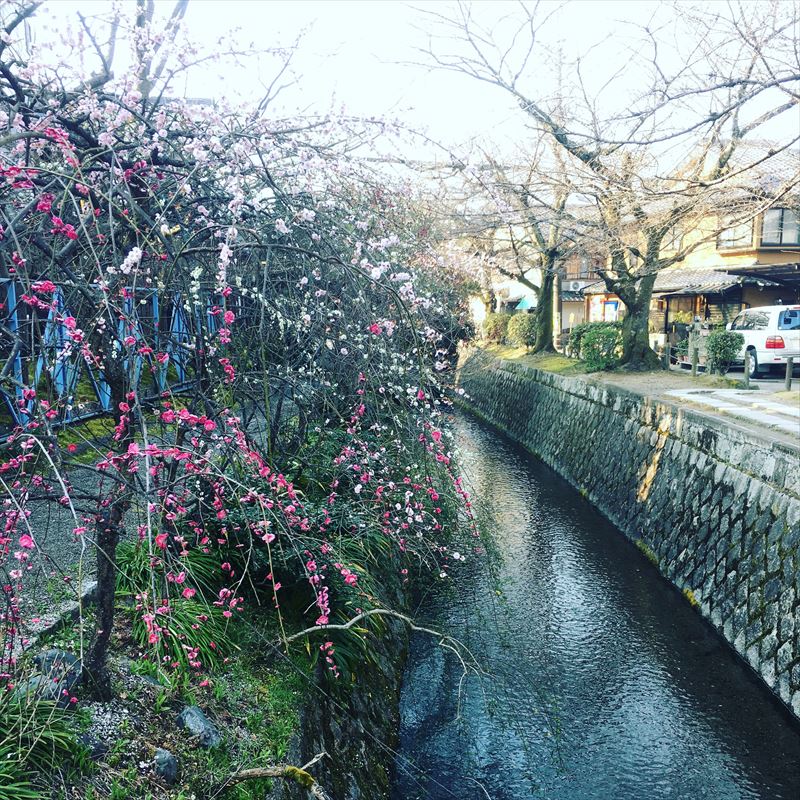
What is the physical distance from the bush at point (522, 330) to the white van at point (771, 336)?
948 cm

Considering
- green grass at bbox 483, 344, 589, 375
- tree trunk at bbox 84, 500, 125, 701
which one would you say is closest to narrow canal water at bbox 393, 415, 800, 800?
tree trunk at bbox 84, 500, 125, 701

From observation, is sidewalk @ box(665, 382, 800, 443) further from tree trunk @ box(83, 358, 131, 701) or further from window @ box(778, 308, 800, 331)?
tree trunk @ box(83, 358, 131, 701)

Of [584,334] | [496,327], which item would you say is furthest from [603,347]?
[496,327]

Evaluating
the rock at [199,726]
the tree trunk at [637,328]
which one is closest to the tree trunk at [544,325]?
the tree trunk at [637,328]

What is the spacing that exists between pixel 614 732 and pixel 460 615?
2335 mm

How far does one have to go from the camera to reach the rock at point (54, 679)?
132 inches

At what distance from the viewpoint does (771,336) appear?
683 inches

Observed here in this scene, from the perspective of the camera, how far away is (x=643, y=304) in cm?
1864

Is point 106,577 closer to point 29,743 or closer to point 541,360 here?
point 29,743

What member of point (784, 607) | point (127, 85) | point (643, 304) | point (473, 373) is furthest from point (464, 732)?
point (473, 373)

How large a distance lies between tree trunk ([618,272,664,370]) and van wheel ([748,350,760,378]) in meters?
2.25

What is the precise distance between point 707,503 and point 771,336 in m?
10.2

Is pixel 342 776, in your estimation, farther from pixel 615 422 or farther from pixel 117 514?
pixel 615 422

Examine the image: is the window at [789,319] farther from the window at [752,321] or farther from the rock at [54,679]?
the rock at [54,679]
